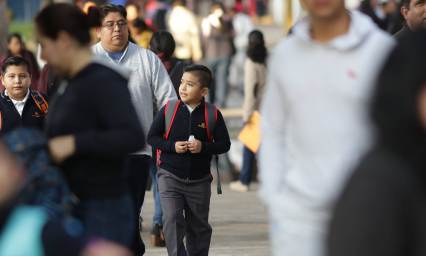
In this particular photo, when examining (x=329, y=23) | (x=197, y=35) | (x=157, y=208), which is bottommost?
(x=157, y=208)

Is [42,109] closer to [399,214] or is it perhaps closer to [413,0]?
[413,0]

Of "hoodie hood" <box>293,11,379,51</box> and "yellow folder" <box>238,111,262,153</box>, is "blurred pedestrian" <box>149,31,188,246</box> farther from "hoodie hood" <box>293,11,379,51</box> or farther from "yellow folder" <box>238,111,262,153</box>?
"hoodie hood" <box>293,11,379,51</box>

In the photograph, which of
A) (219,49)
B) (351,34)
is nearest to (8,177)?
(351,34)

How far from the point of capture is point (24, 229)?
6.14 feet

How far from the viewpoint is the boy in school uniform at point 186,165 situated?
16.3ft

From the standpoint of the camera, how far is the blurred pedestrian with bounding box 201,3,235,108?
12.8 m

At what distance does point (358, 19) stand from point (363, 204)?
1354 millimetres

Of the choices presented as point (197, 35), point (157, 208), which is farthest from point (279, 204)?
Result: point (197, 35)

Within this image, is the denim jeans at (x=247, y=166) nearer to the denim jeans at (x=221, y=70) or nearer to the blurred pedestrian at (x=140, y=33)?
the blurred pedestrian at (x=140, y=33)

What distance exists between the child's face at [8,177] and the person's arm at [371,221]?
3.33 feet

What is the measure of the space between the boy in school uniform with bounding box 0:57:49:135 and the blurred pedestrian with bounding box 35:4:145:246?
295 cm

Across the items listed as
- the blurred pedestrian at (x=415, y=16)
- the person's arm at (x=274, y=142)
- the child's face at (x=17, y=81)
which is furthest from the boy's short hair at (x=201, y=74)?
the person's arm at (x=274, y=142)

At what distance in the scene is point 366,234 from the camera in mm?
1335

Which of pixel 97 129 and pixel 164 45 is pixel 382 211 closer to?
pixel 97 129
